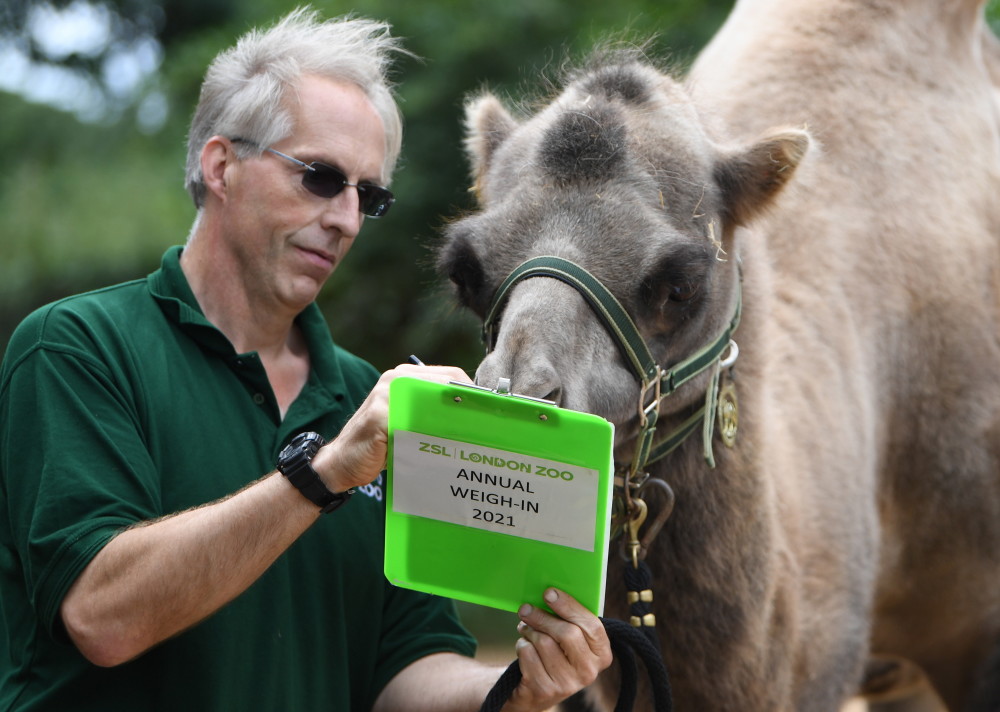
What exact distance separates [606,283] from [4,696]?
1.51 m

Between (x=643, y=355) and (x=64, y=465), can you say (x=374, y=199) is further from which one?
(x=64, y=465)

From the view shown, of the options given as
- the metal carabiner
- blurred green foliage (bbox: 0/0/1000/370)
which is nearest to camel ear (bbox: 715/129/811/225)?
the metal carabiner

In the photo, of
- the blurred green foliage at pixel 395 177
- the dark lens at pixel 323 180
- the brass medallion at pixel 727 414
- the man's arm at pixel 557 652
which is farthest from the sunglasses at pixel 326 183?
the blurred green foliage at pixel 395 177

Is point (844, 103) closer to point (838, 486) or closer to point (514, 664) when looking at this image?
point (838, 486)

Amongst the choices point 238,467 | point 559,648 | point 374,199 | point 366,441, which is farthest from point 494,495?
point 374,199

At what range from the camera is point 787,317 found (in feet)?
12.2

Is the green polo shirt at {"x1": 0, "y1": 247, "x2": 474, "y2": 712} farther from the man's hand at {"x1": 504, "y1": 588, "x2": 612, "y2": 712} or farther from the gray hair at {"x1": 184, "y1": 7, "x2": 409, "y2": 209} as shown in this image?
the man's hand at {"x1": 504, "y1": 588, "x2": 612, "y2": 712}

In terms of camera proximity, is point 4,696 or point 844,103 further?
point 844,103

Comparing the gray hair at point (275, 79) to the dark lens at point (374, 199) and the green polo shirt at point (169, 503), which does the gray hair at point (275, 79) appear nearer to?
the dark lens at point (374, 199)

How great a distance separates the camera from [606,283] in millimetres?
2473

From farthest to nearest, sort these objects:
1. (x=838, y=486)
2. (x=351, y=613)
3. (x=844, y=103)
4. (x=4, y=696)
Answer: (x=844, y=103)
(x=838, y=486)
(x=351, y=613)
(x=4, y=696)

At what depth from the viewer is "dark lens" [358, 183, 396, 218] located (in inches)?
117

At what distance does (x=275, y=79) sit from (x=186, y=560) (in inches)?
50.8

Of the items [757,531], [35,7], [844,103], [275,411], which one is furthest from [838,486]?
[35,7]
